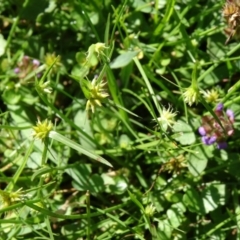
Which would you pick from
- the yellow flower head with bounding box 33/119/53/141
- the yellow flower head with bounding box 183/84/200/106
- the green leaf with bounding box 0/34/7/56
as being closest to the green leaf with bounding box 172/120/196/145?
the yellow flower head with bounding box 183/84/200/106

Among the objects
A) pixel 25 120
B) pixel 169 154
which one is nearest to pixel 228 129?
pixel 169 154

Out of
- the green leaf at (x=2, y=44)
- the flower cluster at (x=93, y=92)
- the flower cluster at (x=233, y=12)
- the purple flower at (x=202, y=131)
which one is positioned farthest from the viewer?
the green leaf at (x=2, y=44)

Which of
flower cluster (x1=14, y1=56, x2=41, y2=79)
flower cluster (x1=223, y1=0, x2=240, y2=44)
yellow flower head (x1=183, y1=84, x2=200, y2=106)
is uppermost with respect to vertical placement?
flower cluster (x1=223, y1=0, x2=240, y2=44)

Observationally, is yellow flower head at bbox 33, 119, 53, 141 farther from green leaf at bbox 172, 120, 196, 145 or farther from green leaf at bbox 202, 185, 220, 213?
green leaf at bbox 202, 185, 220, 213

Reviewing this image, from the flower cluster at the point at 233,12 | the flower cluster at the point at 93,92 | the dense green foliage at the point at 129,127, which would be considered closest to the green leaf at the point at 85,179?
the dense green foliage at the point at 129,127

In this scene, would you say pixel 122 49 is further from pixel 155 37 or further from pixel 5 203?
pixel 5 203

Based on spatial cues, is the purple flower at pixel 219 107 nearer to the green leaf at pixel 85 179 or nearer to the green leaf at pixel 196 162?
the green leaf at pixel 196 162
